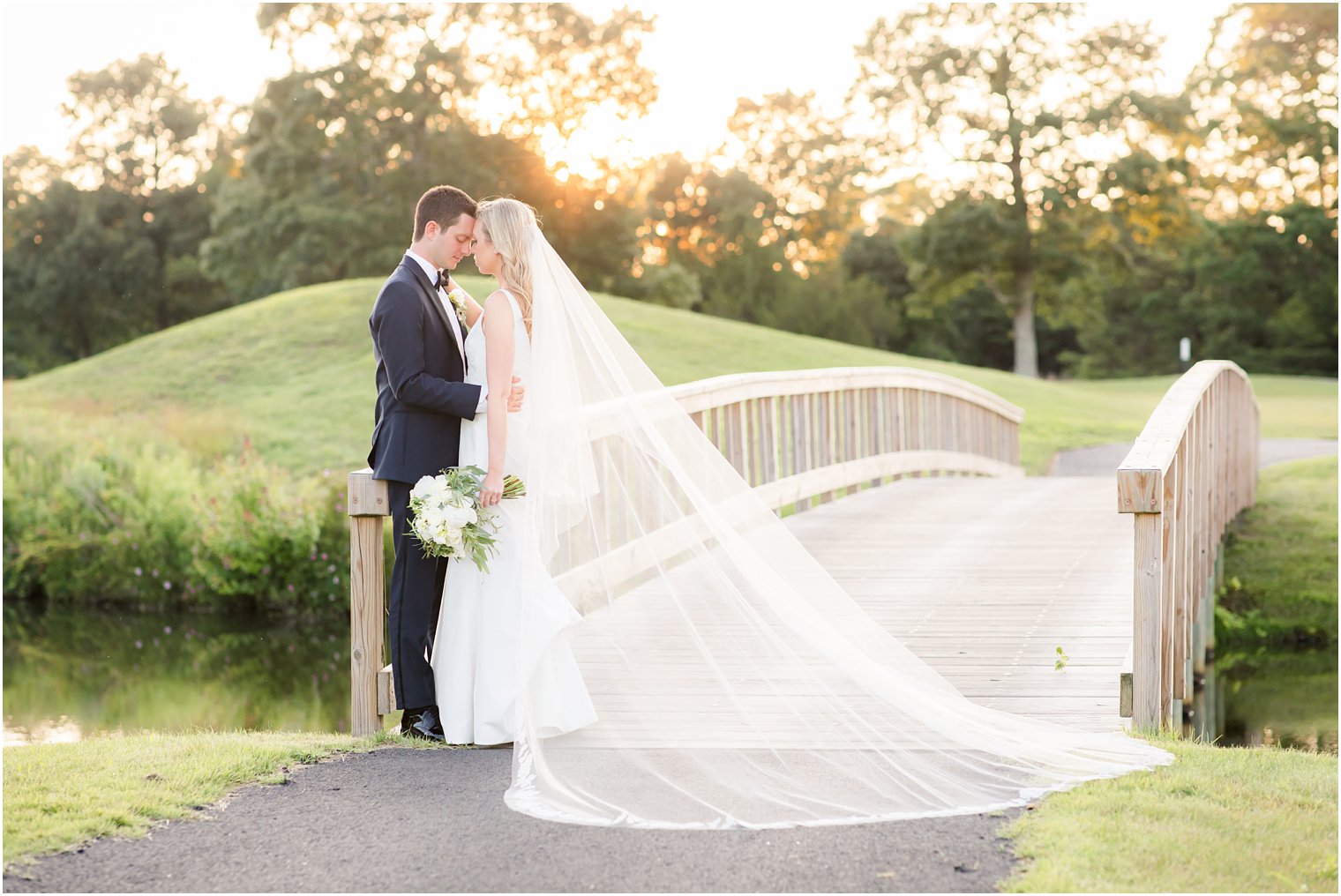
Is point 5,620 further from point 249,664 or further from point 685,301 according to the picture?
point 685,301

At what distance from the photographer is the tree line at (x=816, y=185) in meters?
37.1

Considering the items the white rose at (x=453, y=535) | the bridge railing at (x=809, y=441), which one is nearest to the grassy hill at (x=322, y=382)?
the bridge railing at (x=809, y=441)

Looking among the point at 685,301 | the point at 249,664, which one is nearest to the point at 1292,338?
the point at 685,301

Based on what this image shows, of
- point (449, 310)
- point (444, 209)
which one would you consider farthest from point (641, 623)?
point (444, 209)

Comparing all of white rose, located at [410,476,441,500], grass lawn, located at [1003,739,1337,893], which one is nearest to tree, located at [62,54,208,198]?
white rose, located at [410,476,441,500]

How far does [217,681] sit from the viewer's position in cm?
1185

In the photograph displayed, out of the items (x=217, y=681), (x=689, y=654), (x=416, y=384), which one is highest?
(x=416, y=384)

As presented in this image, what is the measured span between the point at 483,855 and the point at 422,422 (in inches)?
75.1

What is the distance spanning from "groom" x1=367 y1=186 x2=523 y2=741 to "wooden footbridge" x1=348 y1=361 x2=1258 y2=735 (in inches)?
5.2

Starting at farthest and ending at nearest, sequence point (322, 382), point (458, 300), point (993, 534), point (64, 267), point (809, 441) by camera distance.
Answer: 1. point (64, 267)
2. point (322, 382)
3. point (809, 441)
4. point (993, 534)
5. point (458, 300)

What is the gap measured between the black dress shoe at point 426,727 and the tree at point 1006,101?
35.3 meters

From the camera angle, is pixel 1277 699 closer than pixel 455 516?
No

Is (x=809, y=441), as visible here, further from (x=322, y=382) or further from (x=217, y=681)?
(x=322, y=382)

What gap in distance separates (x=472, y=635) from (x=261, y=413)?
1786 cm
